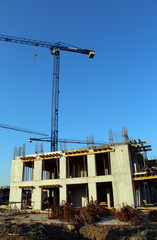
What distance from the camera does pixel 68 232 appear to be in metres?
15.4

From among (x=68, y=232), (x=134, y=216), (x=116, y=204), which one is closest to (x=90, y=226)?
(x=68, y=232)

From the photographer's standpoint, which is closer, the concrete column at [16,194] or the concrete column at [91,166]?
the concrete column at [91,166]

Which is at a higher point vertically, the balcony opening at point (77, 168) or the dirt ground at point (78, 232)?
the balcony opening at point (77, 168)

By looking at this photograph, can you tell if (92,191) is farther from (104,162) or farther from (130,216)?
(130,216)

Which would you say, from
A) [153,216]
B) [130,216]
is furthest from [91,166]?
[153,216]

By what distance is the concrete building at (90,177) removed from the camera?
24.2 m

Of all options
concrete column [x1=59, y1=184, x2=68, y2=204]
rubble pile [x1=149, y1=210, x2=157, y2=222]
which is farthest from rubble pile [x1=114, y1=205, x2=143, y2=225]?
concrete column [x1=59, y1=184, x2=68, y2=204]

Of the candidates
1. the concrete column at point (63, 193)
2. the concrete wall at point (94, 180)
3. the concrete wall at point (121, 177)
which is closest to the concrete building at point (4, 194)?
the concrete wall at point (94, 180)

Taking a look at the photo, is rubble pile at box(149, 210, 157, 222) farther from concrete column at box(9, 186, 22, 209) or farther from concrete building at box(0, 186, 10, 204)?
concrete building at box(0, 186, 10, 204)

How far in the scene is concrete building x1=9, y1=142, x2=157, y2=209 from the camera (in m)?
24.2

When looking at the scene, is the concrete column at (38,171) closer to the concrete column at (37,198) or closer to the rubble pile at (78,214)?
the concrete column at (37,198)

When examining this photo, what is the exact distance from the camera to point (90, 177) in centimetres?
2581

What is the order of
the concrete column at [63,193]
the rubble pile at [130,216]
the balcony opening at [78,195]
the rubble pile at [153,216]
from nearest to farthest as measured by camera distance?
the rubble pile at [130,216]
the rubble pile at [153,216]
the concrete column at [63,193]
the balcony opening at [78,195]

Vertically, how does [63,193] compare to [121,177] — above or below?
below
